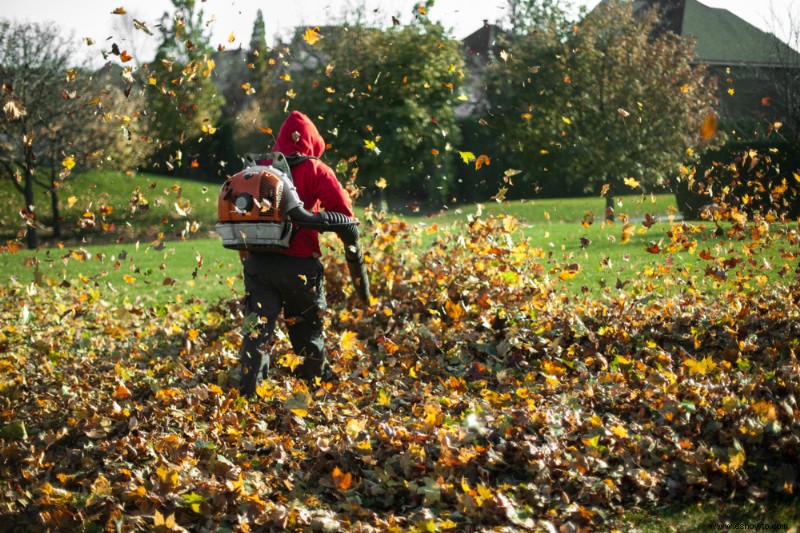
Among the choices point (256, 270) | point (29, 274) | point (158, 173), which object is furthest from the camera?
point (158, 173)

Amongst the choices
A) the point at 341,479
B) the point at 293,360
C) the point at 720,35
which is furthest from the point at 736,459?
the point at 720,35

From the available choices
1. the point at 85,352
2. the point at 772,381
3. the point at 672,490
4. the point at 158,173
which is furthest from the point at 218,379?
the point at 158,173

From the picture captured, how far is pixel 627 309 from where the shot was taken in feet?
22.2

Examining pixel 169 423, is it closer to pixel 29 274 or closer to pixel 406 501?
pixel 406 501

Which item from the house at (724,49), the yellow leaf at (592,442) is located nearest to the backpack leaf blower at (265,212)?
the yellow leaf at (592,442)

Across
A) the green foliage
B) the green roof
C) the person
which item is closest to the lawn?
the person

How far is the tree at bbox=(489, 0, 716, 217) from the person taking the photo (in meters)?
22.4

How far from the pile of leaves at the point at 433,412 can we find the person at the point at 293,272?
0.36 meters

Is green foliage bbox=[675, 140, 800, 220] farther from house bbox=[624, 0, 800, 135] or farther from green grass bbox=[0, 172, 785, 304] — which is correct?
house bbox=[624, 0, 800, 135]

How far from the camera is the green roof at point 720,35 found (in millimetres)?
34062

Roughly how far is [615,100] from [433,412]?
1983 cm

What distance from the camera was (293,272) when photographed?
17.0 feet

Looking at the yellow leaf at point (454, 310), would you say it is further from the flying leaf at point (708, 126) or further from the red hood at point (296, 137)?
the flying leaf at point (708, 126)

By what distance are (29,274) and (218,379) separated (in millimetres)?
9426
